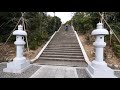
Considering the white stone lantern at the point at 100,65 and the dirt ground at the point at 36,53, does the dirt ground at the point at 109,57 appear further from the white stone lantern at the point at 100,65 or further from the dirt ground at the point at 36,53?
the white stone lantern at the point at 100,65

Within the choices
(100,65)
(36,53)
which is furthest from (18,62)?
(36,53)

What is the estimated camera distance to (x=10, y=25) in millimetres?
13711

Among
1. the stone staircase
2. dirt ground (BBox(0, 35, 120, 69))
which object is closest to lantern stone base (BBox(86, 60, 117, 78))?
the stone staircase

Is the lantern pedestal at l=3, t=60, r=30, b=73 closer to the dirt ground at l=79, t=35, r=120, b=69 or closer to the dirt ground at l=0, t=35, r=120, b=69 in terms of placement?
the dirt ground at l=0, t=35, r=120, b=69

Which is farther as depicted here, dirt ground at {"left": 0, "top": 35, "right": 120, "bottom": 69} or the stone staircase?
dirt ground at {"left": 0, "top": 35, "right": 120, "bottom": 69}

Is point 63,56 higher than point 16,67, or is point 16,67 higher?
point 63,56

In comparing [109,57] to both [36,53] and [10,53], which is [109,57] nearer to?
[36,53]

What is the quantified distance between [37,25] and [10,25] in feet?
8.88

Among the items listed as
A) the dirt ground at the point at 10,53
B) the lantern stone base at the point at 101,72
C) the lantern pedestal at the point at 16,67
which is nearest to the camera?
the lantern stone base at the point at 101,72

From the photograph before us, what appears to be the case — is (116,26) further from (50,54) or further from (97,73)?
(97,73)

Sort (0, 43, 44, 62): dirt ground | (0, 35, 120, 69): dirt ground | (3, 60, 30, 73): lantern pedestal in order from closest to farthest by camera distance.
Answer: (3, 60, 30, 73): lantern pedestal → (0, 35, 120, 69): dirt ground → (0, 43, 44, 62): dirt ground

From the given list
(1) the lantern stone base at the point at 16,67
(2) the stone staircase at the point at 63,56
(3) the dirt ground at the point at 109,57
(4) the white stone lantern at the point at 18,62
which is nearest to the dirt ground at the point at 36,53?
(3) the dirt ground at the point at 109,57

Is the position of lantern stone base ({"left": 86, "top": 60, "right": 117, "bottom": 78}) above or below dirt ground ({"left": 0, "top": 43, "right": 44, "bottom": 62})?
below
